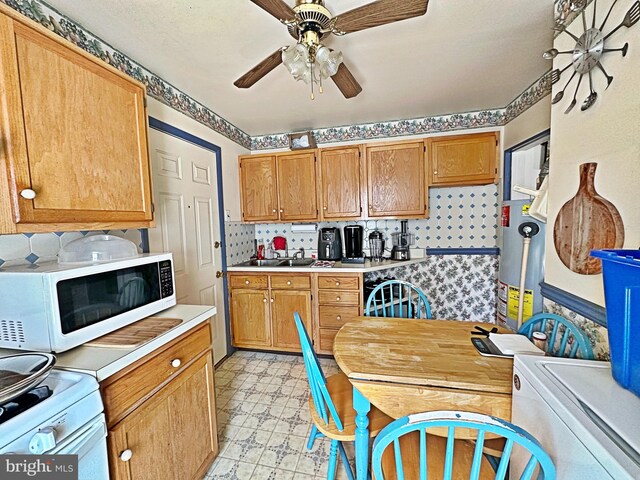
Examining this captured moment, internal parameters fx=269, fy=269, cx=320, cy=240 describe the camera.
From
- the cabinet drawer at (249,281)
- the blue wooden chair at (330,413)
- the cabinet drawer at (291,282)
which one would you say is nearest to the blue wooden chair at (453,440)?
the blue wooden chair at (330,413)

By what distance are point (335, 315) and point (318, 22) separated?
7.33ft

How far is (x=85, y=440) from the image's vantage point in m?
0.79

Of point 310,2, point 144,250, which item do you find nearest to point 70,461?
point 144,250

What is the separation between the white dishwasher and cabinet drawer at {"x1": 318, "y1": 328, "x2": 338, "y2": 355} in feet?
5.95

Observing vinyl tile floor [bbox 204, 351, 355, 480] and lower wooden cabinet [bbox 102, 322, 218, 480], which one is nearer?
lower wooden cabinet [bbox 102, 322, 218, 480]

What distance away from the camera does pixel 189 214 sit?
228 centimetres

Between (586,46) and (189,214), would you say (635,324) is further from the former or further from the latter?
(189,214)

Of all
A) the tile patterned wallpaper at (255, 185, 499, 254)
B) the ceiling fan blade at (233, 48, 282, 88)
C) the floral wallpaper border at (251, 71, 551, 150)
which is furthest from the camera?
the tile patterned wallpaper at (255, 185, 499, 254)

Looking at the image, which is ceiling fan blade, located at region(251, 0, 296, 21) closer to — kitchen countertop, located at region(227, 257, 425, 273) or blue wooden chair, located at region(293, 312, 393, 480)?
blue wooden chair, located at region(293, 312, 393, 480)

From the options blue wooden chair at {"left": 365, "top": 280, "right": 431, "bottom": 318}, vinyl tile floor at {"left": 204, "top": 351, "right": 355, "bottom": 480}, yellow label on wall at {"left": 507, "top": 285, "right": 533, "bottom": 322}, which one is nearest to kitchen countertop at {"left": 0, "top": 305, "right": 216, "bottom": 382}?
vinyl tile floor at {"left": 204, "top": 351, "right": 355, "bottom": 480}

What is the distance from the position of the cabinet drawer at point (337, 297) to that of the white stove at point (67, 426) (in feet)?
6.29

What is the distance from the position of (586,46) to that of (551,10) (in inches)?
16.1

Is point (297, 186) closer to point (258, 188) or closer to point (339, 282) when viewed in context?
point (258, 188)

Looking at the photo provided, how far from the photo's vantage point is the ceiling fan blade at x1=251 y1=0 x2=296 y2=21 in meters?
1.01
